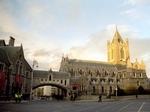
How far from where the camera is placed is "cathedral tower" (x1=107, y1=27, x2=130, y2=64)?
139 metres

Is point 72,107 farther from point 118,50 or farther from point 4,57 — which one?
point 118,50

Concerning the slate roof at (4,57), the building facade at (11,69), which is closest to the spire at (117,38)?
the building facade at (11,69)

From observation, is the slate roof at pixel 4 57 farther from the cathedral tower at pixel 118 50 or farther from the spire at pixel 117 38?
the spire at pixel 117 38

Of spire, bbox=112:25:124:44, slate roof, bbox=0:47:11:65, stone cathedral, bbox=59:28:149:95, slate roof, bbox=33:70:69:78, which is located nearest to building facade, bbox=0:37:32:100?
slate roof, bbox=0:47:11:65

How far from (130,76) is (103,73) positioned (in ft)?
59.4

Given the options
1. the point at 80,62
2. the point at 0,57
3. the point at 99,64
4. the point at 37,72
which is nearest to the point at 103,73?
the point at 99,64

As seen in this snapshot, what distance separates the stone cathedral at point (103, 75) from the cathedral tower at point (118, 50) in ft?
7.75

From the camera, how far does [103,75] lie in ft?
380

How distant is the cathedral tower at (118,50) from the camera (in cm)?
13862

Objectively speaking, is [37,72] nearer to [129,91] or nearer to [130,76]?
[129,91]

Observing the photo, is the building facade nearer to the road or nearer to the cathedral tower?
the road

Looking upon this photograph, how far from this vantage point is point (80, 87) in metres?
87.8

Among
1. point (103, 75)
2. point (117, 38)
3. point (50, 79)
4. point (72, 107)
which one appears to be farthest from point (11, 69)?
point (117, 38)

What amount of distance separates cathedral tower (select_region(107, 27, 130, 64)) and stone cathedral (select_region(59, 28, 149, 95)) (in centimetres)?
236
